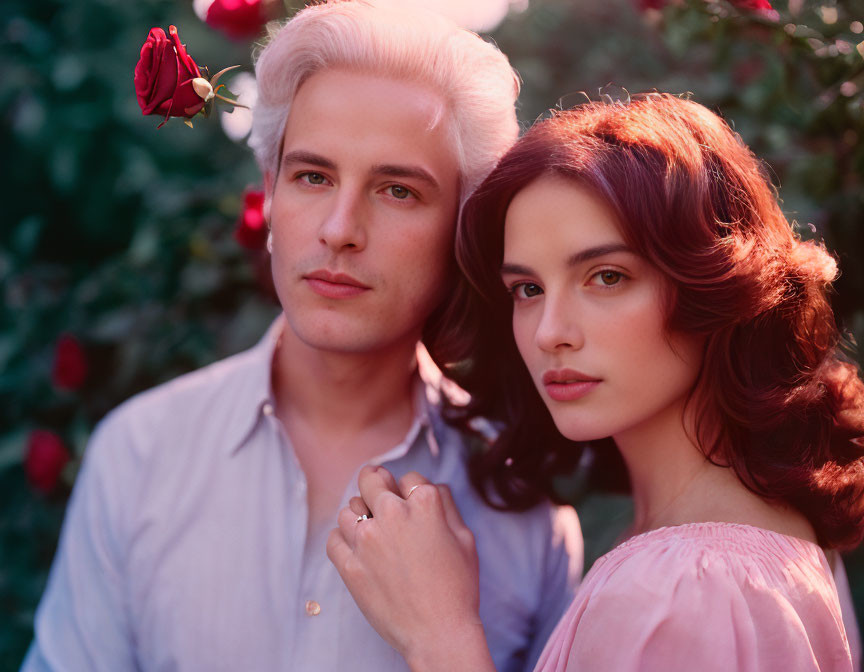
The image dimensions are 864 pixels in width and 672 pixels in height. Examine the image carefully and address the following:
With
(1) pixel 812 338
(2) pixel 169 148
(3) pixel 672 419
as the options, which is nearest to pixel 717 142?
(1) pixel 812 338

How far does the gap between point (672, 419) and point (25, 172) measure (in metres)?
2.52

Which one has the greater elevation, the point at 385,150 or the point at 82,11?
the point at 385,150

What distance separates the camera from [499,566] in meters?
1.99

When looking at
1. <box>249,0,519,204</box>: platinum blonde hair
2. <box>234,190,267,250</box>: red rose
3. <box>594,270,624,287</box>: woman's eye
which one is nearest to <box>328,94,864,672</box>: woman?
<box>594,270,624,287</box>: woman's eye

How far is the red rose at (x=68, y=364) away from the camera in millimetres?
2709

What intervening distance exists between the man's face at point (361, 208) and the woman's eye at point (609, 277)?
18.7 inches

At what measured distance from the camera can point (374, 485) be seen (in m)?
1.78

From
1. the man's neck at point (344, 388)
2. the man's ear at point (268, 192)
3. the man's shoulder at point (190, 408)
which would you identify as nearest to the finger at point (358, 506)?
the man's neck at point (344, 388)

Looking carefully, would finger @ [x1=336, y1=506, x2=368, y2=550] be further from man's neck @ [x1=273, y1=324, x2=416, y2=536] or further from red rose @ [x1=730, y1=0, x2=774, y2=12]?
red rose @ [x1=730, y1=0, x2=774, y2=12]

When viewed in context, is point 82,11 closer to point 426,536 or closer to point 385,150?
point 385,150

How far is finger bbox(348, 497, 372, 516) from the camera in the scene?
5.82 ft

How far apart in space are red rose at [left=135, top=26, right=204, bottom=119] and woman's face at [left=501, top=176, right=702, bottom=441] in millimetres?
736

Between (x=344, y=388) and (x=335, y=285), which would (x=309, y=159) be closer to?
(x=335, y=285)

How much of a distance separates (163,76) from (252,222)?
2.39 ft
